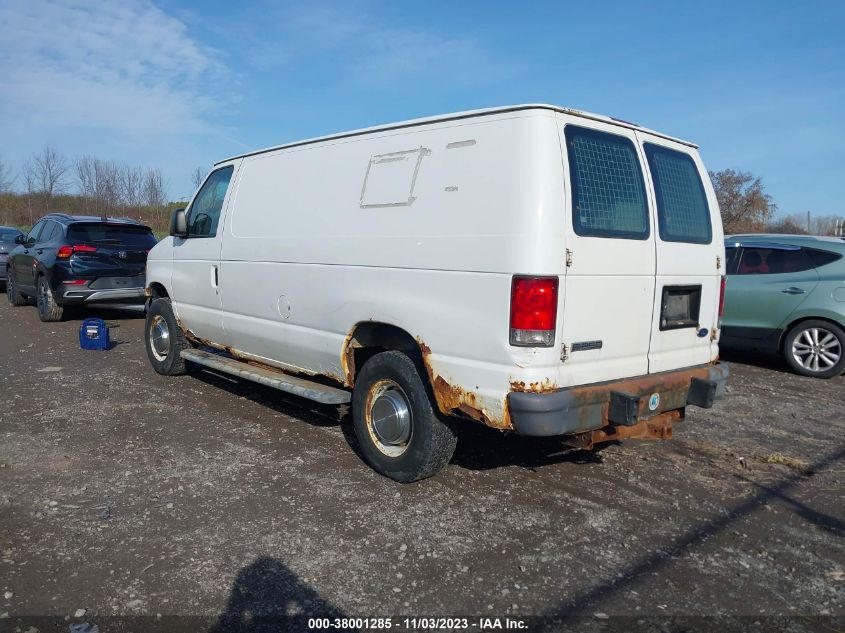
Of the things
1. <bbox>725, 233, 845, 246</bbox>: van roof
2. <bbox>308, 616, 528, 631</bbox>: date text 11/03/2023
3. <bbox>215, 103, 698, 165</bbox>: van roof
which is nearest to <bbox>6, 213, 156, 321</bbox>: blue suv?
<bbox>215, 103, 698, 165</bbox>: van roof

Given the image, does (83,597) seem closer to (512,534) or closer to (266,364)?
(512,534)

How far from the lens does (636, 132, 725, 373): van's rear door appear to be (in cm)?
438

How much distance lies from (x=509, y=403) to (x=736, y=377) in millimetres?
5508

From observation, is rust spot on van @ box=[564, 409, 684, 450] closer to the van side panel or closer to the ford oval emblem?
the ford oval emblem

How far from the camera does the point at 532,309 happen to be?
3.63 metres

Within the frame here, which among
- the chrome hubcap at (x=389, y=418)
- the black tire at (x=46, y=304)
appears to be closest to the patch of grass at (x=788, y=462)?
the chrome hubcap at (x=389, y=418)

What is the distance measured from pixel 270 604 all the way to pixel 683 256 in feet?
10.8

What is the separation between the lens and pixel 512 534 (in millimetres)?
3857

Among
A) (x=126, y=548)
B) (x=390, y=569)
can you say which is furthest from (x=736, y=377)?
(x=126, y=548)

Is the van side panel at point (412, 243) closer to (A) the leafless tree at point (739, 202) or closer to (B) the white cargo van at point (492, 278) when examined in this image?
(B) the white cargo van at point (492, 278)

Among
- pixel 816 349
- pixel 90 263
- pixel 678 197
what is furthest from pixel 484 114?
pixel 90 263

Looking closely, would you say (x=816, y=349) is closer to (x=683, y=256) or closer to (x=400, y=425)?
(x=683, y=256)

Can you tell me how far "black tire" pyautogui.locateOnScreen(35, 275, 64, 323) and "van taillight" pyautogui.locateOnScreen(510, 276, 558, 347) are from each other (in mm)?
9855

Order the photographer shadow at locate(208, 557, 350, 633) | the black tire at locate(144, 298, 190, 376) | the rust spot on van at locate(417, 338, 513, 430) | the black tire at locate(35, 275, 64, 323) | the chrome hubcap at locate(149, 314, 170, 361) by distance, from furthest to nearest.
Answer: the black tire at locate(35, 275, 64, 323)
the chrome hubcap at locate(149, 314, 170, 361)
the black tire at locate(144, 298, 190, 376)
the rust spot on van at locate(417, 338, 513, 430)
the photographer shadow at locate(208, 557, 350, 633)
